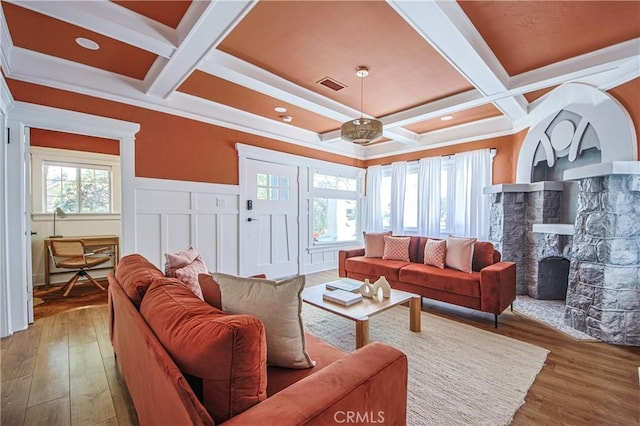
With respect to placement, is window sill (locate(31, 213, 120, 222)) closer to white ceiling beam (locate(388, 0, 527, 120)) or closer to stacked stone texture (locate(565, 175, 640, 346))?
white ceiling beam (locate(388, 0, 527, 120))

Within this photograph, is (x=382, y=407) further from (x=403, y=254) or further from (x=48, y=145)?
(x=48, y=145)

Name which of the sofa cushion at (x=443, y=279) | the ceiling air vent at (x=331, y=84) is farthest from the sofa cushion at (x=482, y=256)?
the ceiling air vent at (x=331, y=84)

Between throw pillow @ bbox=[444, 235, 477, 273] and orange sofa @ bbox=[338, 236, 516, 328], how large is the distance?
81mm

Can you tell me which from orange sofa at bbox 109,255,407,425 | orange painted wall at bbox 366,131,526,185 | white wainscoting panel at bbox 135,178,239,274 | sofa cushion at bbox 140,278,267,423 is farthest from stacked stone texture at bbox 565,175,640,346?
white wainscoting panel at bbox 135,178,239,274

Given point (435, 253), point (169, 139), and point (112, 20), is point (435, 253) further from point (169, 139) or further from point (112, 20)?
point (112, 20)

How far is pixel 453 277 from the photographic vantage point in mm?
3189

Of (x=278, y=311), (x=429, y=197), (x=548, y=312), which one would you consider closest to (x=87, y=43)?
(x=278, y=311)

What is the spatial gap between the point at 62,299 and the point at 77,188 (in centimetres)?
202

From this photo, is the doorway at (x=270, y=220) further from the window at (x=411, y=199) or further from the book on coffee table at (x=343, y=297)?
the window at (x=411, y=199)

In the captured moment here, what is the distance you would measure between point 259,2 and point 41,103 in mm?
2505

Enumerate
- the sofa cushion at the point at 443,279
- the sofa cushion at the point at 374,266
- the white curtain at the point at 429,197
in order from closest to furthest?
the sofa cushion at the point at 443,279, the sofa cushion at the point at 374,266, the white curtain at the point at 429,197

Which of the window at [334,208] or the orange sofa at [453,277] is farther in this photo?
the window at [334,208]

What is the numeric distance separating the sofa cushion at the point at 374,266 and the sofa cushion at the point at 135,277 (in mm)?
2842

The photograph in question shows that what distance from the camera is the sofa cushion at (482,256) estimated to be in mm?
3414
